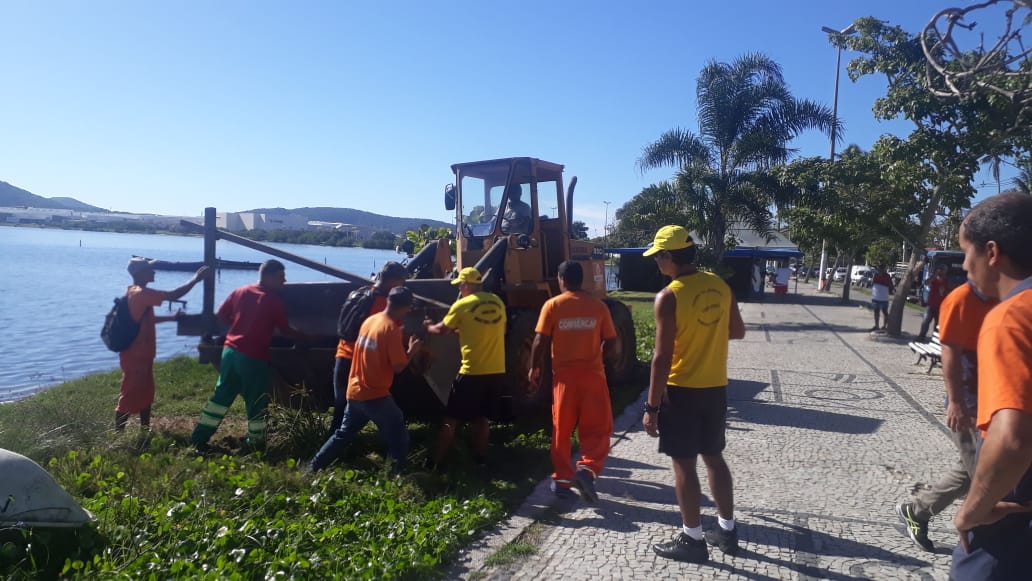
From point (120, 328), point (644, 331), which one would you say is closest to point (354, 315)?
point (120, 328)

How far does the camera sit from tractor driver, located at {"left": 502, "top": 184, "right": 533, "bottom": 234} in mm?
8867

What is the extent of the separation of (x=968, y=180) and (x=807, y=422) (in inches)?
352

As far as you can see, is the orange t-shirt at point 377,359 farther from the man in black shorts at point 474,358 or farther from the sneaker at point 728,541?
the sneaker at point 728,541

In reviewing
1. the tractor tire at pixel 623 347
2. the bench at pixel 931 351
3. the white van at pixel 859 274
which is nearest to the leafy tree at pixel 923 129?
the bench at pixel 931 351

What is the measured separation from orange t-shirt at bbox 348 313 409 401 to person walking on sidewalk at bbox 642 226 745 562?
2083 mm

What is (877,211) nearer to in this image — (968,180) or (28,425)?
(968,180)

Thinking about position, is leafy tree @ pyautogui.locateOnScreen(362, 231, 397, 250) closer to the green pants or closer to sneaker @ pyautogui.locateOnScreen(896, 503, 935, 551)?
the green pants

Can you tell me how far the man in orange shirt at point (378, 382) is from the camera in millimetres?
5652

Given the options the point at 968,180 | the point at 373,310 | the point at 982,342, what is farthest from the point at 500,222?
the point at 968,180

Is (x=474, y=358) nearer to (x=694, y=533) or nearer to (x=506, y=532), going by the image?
(x=506, y=532)

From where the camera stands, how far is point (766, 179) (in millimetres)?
20406

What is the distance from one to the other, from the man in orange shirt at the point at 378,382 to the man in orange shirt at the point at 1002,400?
13.0 feet

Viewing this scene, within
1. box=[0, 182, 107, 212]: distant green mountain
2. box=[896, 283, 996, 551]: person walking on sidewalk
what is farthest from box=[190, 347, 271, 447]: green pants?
box=[0, 182, 107, 212]: distant green mountain

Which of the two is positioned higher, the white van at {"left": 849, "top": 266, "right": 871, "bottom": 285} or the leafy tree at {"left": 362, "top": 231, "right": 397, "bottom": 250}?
the leafy tree at {"left": 362, "top": 231, "right": 397, "bottom": 250}
